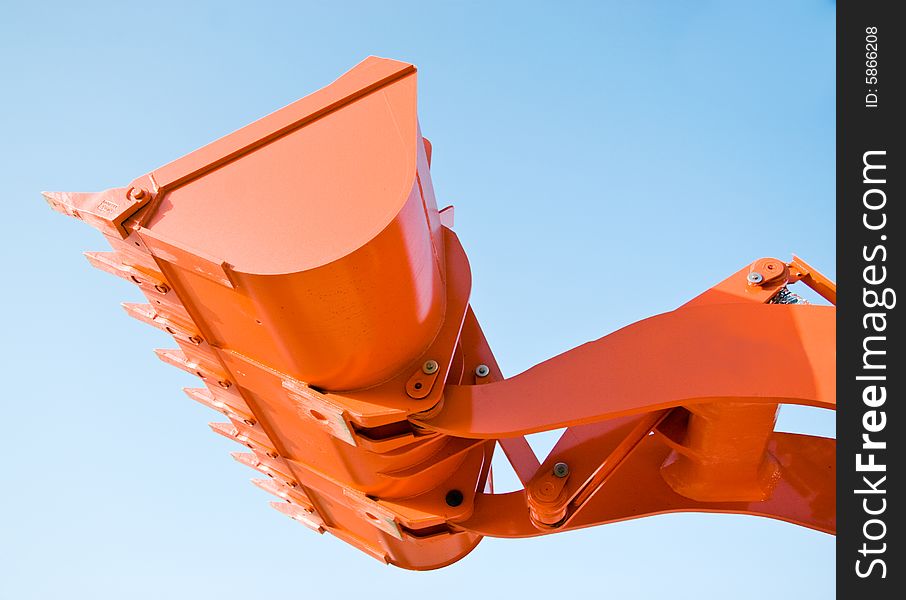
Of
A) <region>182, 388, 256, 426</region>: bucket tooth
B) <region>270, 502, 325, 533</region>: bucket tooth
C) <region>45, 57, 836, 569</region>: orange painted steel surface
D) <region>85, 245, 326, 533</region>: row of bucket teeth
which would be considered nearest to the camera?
<region>45, 57, 836, 569</region>: orange painted steel surface

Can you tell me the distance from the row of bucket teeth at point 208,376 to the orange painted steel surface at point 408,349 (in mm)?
19

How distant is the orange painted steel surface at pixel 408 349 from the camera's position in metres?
3.36

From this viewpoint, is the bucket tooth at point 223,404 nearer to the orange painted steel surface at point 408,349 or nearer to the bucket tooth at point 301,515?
the orange painted steel surface at point 408,349

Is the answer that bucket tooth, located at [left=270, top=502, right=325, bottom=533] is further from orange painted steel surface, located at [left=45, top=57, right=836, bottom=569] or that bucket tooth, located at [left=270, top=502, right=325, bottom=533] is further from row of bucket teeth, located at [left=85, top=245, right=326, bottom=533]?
orange painted steel surface, located at [left=45, top=57, right=836, bottom=569]

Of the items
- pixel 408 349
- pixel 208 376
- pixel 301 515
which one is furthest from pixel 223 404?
pixel 408 349

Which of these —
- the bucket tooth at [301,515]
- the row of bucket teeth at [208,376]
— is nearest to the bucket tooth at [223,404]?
the row of bucket teeth at [208,376]

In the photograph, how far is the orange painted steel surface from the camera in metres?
3.36

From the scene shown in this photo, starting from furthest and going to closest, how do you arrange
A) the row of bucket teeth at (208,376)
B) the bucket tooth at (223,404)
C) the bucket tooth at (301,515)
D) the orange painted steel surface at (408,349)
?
the bucket tooth at (301,515), the bucket tooth at (223,404), the row of bucket teeth at (208,376), the orange painted steel surface at (408,349)

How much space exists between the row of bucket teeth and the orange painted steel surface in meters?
0.02

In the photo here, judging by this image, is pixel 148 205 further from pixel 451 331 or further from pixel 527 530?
pixel 527 530

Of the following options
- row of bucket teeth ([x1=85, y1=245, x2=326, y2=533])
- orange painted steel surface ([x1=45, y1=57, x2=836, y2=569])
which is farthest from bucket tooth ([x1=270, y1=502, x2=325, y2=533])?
orange painted steel surface ([x1=45, y1=57, x2=836, y2=569])

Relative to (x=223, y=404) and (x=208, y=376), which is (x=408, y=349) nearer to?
(x=208, y=376)
